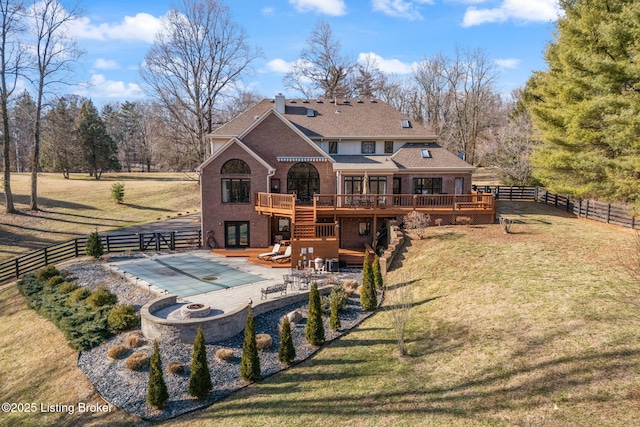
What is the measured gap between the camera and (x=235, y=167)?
25.5m

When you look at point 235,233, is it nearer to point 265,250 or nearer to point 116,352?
point 265,250

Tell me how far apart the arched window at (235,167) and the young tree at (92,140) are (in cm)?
4160

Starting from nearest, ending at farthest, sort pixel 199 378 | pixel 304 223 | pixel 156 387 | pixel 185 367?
pixel 156 387, pixel 199 378, pixel 185 367, pixel 304 223

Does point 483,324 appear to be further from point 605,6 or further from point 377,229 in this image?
point 605,6

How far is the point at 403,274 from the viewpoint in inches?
693

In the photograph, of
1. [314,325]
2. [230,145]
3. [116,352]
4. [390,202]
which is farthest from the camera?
[230,145]

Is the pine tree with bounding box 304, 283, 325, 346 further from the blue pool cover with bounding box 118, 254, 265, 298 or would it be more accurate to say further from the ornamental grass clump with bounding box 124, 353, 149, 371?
the blue pool cover with bounding box 118, 254, 265, 298

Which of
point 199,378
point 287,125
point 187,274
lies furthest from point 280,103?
point 199,378

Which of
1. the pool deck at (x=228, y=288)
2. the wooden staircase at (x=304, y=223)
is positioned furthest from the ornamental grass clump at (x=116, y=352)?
the wooden staircase at (x=304, y=223)

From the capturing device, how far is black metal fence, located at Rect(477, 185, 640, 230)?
70.4ft

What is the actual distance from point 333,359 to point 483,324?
4.84m

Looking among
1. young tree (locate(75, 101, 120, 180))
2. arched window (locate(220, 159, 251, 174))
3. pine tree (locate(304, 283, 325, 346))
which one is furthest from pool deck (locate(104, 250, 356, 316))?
young tree (locate(75, 101, 120, 180))

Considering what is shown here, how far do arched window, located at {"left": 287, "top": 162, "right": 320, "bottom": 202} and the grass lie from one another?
60.1 ft

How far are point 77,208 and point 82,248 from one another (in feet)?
57.3
